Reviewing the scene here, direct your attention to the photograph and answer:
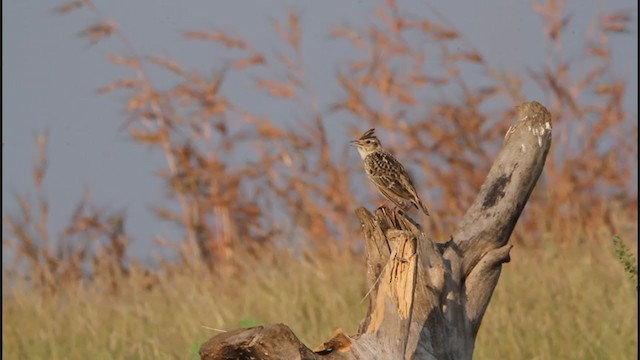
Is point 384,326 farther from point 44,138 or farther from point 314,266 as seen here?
point 44,138

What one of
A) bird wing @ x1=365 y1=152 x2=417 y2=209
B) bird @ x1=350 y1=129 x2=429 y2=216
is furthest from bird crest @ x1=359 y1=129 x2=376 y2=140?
bird wing @ x1=365 y1=152 x2=417 y2=209

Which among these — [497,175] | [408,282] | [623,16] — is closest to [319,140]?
[623,16]

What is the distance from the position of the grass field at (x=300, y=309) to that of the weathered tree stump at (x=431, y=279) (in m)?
2.12

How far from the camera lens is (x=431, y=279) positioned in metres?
6.38

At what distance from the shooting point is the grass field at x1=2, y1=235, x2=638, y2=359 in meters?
9.29

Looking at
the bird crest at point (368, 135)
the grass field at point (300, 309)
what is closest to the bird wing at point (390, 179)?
the bird crest at point (368, 135)

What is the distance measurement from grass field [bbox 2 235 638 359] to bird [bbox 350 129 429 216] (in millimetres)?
1493

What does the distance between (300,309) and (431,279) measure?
13.4 ft

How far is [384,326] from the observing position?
5.75 m

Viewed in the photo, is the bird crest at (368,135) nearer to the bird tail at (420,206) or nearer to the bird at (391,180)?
the bird at (391,180)

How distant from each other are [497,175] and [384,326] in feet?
5.11

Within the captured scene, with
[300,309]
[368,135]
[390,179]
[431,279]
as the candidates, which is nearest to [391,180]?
[390,179]

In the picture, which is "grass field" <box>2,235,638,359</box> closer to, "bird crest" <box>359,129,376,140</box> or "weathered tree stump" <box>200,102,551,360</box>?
"bird crest" <box>359,129,376,140</box>

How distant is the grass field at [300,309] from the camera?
9289mm
